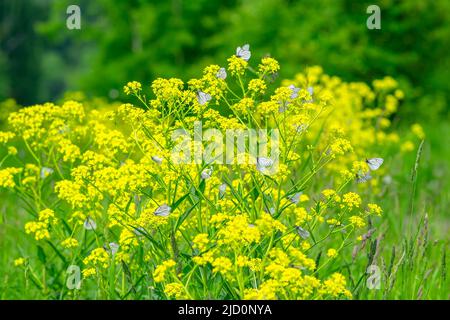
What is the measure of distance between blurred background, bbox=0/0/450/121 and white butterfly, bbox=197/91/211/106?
7649 millimetres

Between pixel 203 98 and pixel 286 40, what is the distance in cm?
1002

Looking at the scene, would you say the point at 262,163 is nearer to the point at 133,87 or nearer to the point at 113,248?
the point at 133,87

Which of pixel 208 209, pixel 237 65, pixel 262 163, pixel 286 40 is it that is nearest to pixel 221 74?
pixel 237 65

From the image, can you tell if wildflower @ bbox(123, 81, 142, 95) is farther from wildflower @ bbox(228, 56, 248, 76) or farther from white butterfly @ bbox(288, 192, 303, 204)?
white butterfly @ bbox(288, 192, 303, 204)

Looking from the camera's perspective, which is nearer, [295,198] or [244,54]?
[295,198]

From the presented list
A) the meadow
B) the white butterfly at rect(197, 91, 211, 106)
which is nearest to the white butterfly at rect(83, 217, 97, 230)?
the meadow

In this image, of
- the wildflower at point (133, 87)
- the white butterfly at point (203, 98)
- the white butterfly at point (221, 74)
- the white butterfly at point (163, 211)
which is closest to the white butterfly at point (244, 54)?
the white butterfly at point (221, 74)

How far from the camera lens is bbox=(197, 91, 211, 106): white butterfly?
2984mm

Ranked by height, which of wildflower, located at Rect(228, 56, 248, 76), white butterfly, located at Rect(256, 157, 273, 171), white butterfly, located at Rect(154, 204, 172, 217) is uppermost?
wildflower, located at Rect(228, 56, 248, 76)

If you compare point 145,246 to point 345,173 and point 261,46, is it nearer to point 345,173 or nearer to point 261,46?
point 345,173

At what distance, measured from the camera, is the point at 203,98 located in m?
2.99
